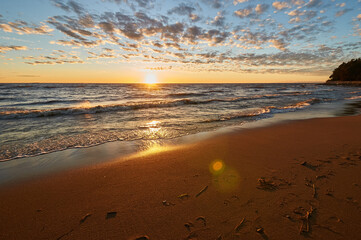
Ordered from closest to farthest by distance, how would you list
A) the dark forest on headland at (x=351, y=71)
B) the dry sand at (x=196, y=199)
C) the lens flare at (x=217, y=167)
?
the dry sand at (x=196, y=199) → the lens flare at (x=217, y=167) → the dark forest on headland at (x=351, y=71)

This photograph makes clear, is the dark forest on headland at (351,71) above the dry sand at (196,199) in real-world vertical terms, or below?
above

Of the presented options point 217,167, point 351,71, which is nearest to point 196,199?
point 217,167

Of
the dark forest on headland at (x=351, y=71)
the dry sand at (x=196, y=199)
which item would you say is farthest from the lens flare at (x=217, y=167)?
the dark forest on headland at (x=351, y=71)

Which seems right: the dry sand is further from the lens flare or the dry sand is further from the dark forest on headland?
the dark forest on headland

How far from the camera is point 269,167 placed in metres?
3.84

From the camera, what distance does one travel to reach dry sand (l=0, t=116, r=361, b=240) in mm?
2164

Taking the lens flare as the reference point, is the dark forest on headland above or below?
above

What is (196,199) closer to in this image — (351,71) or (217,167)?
(217,167)

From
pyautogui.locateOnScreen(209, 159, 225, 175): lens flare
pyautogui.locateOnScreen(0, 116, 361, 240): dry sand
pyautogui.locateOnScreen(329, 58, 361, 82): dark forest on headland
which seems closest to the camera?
pyautogui.locateOnScreen(0, 116, 361, 240): dry sand

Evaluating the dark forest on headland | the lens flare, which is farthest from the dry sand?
the dark forest on headland

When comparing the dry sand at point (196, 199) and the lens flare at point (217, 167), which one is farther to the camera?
the lens flare at point (217, 167)

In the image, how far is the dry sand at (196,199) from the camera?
216cm

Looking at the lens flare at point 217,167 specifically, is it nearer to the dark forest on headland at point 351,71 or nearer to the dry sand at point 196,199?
the dry sand at point 196,199

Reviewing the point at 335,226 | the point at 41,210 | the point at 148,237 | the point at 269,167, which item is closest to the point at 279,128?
the point at 269,167
